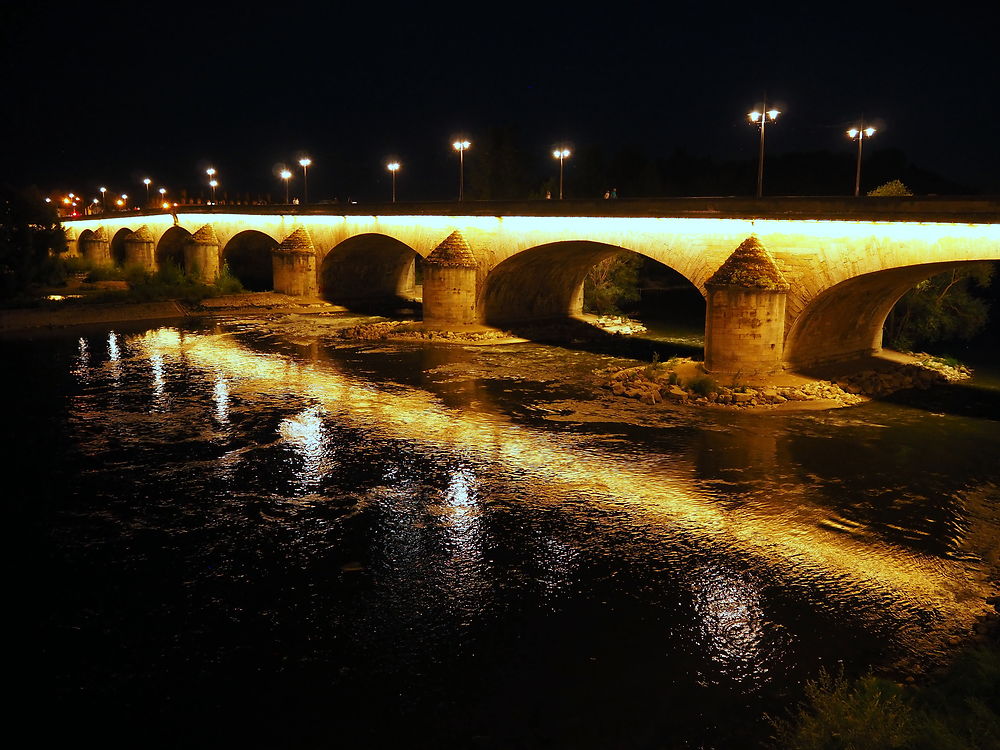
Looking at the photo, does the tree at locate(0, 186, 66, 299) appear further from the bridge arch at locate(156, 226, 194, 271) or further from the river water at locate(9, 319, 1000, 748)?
the river water at locate(9, 319, 1000, 748)

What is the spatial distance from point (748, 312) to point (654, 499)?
942 centimetres

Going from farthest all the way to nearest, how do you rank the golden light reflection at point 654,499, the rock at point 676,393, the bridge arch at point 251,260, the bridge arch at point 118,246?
the bridge arch at point 118,246 → the bridge arch at point 251,260 → the rock at point 676,393 → the golden light reflection at point 654,499

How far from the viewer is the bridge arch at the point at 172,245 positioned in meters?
59.7

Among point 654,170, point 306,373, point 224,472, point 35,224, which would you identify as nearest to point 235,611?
point 224,472

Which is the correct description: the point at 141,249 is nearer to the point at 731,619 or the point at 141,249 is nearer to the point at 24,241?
the point at 24,241

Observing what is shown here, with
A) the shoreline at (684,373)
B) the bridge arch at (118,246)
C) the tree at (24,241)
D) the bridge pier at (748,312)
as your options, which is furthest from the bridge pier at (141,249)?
the bridge pier at (748,312)

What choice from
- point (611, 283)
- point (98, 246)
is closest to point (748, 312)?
point (611, 283)

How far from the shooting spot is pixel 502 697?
830cm

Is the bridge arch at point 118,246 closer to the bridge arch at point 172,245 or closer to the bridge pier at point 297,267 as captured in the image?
the bridge arch at point 172,245

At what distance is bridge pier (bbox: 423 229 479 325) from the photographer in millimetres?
32531

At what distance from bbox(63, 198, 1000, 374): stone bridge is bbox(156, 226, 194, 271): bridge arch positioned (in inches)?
744

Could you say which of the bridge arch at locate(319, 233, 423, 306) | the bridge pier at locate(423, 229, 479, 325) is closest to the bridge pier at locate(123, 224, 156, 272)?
the bridge arch at locate(319, 233, 423, 306)

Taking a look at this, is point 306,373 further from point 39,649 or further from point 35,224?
point 35,224

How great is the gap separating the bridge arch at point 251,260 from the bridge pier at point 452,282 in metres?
26.3
